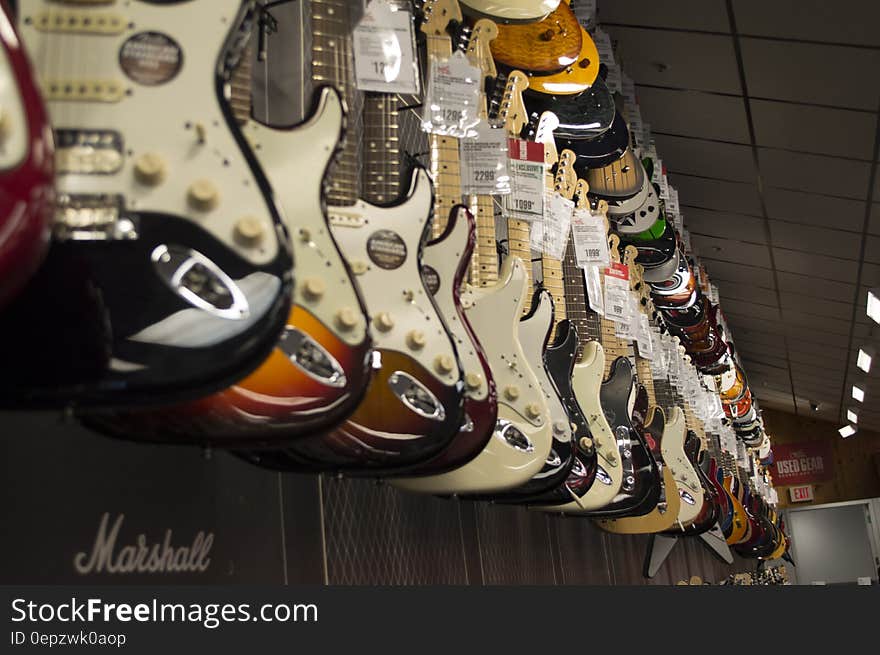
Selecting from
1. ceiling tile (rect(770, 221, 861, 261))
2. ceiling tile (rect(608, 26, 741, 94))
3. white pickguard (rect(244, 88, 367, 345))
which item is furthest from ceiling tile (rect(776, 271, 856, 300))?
white pickguard (rect(244, 88, 367, 345))

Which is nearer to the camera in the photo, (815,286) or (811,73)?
(811,73)

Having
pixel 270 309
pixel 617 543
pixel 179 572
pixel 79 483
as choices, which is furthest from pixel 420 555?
pixel 617 543

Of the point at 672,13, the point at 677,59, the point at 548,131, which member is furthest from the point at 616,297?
the point at 677,59

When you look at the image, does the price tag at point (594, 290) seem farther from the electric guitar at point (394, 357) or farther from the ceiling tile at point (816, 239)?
the ceiling tile at point (816, 239)

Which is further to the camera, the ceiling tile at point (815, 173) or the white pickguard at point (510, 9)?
the ceiling tile at point (815, 173)

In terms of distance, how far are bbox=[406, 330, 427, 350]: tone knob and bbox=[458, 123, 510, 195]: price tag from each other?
0.91 m

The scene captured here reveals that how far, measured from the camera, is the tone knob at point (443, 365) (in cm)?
160

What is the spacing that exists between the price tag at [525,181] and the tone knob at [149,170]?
164cm

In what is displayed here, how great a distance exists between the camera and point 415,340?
1604 mm

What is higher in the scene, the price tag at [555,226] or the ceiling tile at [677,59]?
the ceiling tile at [677,59]

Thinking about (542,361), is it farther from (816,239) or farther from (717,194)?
(816,239)

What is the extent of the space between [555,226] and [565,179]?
0.53m

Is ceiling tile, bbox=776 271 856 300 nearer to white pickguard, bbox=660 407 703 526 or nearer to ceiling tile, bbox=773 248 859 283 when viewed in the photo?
ceiling tile, bbox=773 248 859 283

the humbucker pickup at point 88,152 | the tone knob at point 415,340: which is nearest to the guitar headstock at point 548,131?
the tone knob at point 415,340
